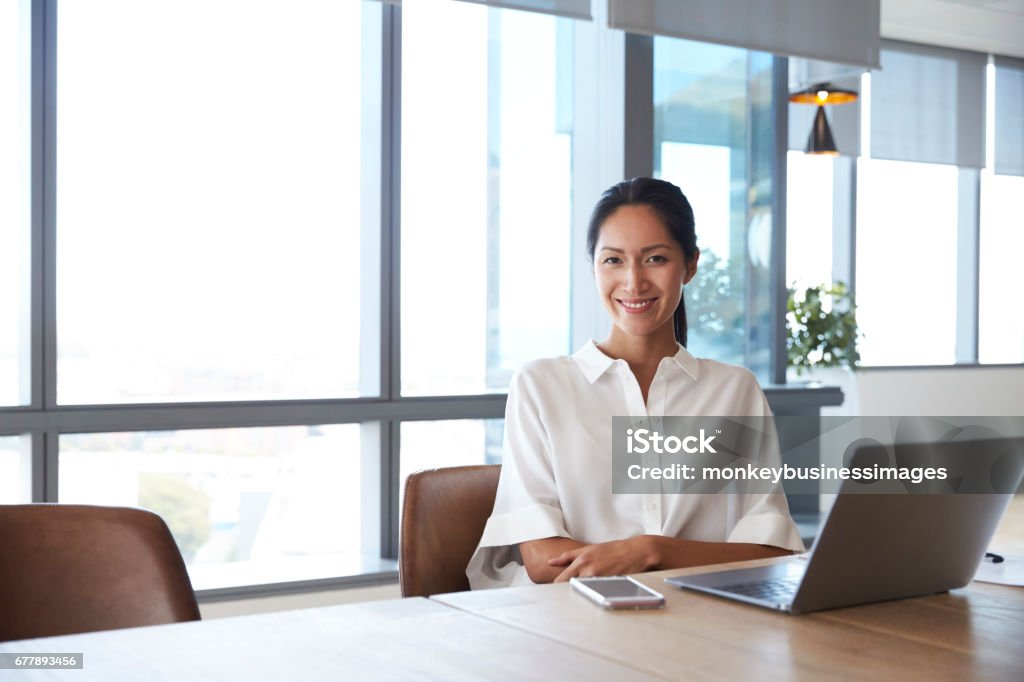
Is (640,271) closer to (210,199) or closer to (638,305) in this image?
(638,305)

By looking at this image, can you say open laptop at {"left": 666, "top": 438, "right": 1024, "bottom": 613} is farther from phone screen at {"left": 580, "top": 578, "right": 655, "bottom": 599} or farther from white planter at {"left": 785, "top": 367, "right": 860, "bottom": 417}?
white planter at {"left": 785, "top": 367, "right": 860, "bottom": 417}

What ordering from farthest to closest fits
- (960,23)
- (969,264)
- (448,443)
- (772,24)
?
(969,264) → (960,23) → (772,24) → (448,443)

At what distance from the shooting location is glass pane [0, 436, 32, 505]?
315cm

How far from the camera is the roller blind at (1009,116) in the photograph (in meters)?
7.61

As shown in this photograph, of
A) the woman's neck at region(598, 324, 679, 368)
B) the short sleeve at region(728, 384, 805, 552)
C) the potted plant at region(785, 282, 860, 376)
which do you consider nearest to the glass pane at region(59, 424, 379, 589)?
the woman's neck at region(598, 324, 679, 368)

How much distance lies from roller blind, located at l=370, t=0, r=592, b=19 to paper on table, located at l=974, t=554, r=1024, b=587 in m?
2.45

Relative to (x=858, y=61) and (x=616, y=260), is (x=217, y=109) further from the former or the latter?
(x=858, y=61)

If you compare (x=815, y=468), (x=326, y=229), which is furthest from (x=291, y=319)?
(x=815, y=468)

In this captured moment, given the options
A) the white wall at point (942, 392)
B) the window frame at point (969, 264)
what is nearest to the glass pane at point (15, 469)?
the white wall at point (942, 392)

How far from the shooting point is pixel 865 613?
1307 mm

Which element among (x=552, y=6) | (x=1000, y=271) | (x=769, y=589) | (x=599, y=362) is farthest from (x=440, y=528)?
(x=1000, y=271)

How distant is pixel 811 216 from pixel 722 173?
125 inches

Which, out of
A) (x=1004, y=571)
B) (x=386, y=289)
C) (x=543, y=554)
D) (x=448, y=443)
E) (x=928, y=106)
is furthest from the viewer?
Answer: (x=928, y=106)

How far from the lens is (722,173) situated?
14.2ft
